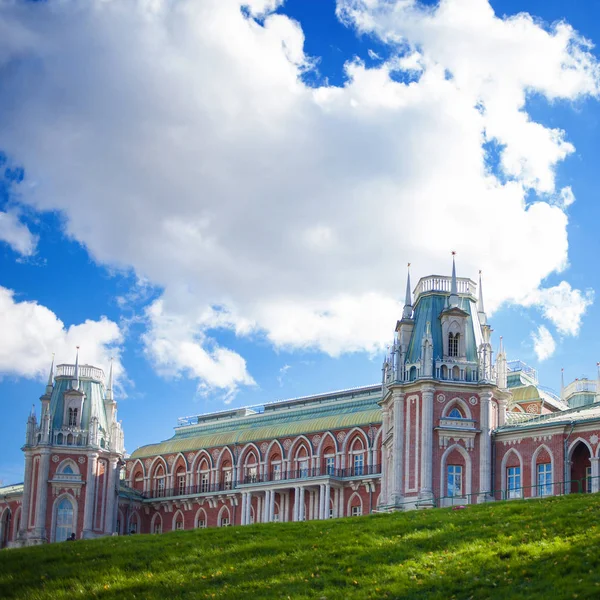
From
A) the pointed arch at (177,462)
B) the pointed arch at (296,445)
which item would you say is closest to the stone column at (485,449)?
the pointed arch at (296,445)

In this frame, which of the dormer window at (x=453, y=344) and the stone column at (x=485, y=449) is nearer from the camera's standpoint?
the stone column at (x=485, y=449)

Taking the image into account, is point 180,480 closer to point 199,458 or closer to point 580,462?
point 199,458

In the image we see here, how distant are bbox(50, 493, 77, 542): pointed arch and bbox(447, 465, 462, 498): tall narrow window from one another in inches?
1340

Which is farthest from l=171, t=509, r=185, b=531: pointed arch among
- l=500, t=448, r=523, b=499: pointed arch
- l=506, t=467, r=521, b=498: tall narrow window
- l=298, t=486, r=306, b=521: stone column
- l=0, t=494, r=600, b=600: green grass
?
l=0, t=494, r=600, b=600: green grass

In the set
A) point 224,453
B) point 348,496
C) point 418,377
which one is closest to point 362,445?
point 348,496

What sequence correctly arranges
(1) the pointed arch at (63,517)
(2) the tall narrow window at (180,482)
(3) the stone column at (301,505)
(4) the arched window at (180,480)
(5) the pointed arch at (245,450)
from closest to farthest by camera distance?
(3) the stone column at (301,505) < (1) the pointed arch at (63,517) < (5) the pointed arch at (245,450) < (2) the tall narrow window at (180,482) < (4) the arched window at (180,480)

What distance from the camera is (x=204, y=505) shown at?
306 feet

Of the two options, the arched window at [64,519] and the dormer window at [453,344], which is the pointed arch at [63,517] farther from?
the dormer window at [453,344]

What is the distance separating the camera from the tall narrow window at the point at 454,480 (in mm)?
63375

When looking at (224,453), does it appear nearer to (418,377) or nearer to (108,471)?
Result: (108,471)

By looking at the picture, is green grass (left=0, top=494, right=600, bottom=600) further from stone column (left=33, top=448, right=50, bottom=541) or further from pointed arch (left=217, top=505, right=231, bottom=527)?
pointed arch (left=217, top=505, right=231, bottom=527)

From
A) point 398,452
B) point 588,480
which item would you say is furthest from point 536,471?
point 398,452

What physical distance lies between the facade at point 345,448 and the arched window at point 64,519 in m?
Answer: 0.09

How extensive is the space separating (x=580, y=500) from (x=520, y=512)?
8.18ft
